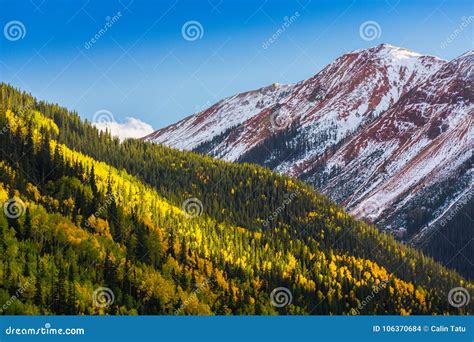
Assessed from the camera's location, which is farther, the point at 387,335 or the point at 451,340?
the point at 387,335

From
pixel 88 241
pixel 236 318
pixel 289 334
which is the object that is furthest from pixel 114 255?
pixel 289 334

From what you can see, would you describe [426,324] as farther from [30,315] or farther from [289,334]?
[30,315]

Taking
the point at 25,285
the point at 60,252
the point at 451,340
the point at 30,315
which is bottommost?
the point at 451,340

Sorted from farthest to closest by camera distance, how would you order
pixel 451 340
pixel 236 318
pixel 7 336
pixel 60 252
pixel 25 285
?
pixel 60 252, pixel 236 318, pixel 25 285, pixel 451 340, pixel 7 336

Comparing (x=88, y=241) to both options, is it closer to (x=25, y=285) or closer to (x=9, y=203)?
(x=9, y=203)

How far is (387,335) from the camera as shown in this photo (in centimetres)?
11544

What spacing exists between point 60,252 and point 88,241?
17659 millimetres

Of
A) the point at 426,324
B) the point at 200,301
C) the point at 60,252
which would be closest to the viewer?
the point at 426,324

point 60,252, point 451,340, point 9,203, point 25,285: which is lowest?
point 451,340

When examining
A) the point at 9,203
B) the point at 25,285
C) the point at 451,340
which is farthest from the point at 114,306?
the point at 451,340

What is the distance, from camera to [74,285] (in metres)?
156

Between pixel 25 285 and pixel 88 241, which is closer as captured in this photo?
pixel 25 285

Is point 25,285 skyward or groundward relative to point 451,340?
skyward

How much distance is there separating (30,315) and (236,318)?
45.9 metres
